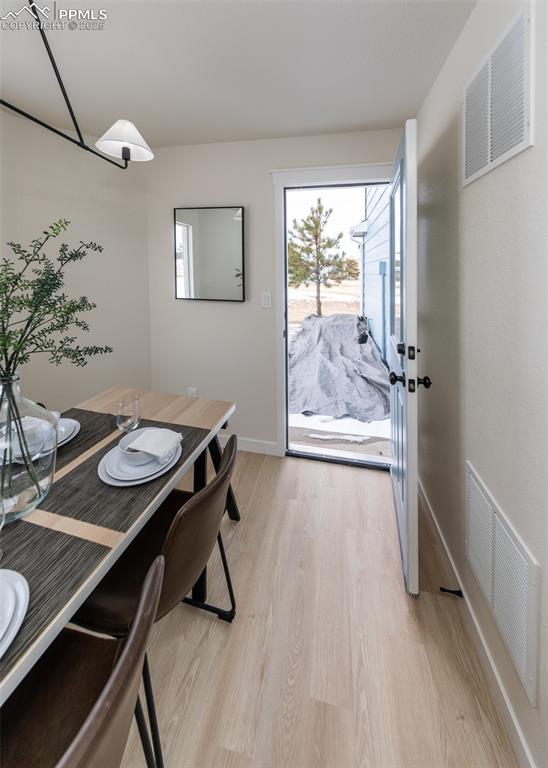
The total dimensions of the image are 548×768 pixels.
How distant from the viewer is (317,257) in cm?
525

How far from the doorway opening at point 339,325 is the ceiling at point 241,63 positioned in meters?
1.30

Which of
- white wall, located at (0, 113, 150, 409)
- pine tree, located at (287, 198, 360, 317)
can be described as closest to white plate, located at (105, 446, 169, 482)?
white wall, located at (0, 113, 150, 409)

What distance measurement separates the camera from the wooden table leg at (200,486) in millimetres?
1677

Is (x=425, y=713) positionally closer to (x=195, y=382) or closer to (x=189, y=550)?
(x=189, y=550)

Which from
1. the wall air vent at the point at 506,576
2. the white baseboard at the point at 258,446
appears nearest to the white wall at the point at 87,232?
the white baseboard at the point at 258,446

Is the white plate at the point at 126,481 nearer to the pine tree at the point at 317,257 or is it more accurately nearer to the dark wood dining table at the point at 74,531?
the dark wood dining table at the point at 74,531

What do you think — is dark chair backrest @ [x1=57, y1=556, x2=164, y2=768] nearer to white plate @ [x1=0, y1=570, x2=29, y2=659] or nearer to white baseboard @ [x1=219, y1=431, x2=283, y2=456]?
white plate @ [x1=0, y1=570, x2=29, y2=659]

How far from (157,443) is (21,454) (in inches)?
15.7

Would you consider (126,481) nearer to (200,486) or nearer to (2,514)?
(2,514)

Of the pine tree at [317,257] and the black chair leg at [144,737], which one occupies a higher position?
the pine tree at [317,257]

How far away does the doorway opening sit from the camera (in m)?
3.61

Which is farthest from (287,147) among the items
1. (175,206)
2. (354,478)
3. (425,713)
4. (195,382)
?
(425,713)

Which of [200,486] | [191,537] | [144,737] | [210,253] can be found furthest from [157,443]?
[210,253]

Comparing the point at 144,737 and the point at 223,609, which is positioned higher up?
the point at 144,737
